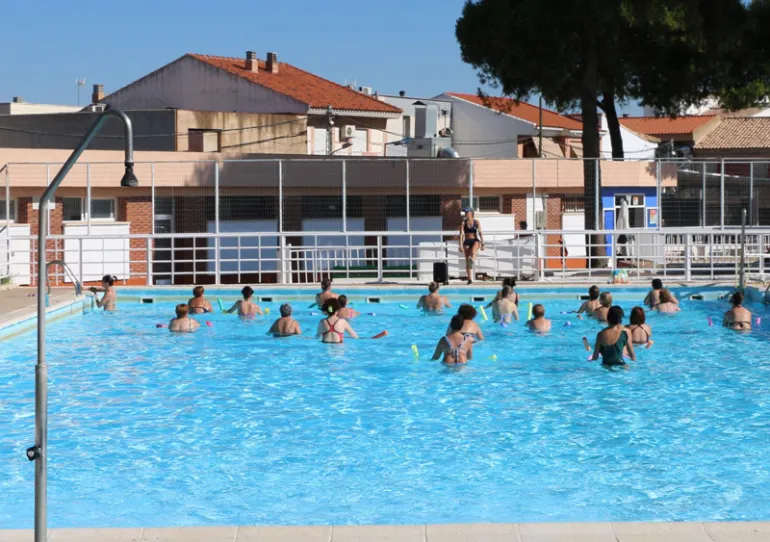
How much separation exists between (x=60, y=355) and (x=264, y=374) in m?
3.59

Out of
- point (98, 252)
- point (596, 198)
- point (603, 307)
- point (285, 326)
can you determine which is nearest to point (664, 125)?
point (596, 198)

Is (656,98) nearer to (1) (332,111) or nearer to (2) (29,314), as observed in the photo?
(1) (332,111)

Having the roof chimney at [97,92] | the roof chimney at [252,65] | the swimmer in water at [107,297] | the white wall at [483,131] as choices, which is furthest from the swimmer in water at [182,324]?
the roof chimney at [97,92]

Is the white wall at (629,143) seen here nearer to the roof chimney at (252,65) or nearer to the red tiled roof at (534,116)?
the red tiled roof at (534,116)

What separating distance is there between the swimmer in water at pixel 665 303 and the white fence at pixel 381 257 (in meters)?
1.83

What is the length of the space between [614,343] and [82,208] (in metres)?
20.7

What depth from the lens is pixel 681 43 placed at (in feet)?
107

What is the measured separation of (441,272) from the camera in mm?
23156

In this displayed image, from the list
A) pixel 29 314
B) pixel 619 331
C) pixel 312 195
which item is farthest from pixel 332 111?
pixel 619 331

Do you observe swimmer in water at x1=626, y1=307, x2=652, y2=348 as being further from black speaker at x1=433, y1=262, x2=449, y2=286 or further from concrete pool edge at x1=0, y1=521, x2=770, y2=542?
concrete pool edge at x1=0, y1=521, x2=770, y2=542

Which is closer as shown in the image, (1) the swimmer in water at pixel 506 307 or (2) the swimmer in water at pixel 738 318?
(2) the swimmer in water at pixel 738 318

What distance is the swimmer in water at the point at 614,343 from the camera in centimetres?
1445

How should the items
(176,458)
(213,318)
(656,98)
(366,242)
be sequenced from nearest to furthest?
(176,458), (213,318), (366,242), (656,98)

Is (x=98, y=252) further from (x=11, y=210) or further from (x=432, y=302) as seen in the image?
(x=432, y=302)
